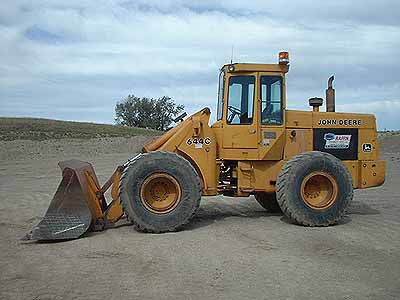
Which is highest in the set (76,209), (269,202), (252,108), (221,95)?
(221,95)

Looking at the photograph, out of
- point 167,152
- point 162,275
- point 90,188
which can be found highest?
point 167,152

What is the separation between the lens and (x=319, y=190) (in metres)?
10.6

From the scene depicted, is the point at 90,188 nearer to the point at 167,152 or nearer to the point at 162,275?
the point at 167,152

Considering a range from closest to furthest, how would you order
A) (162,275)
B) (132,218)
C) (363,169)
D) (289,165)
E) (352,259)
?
(162,275) → (352,259) → (132,218) → (289,165) → (363,169)

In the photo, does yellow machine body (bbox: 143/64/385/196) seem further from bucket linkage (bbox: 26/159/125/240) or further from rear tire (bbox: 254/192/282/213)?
bucket linkage (bbox: 26/159/125/240)

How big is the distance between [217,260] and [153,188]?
9.15 ft

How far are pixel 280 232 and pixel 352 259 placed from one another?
2.10 meters

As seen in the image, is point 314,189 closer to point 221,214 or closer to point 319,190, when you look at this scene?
point 319,190

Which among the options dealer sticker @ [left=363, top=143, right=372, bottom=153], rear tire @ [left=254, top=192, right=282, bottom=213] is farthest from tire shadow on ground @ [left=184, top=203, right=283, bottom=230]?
A: dealer sticker @ [left=363, top=143, right=372, bottom=153]

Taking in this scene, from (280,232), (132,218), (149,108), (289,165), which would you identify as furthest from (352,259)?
(149,108)

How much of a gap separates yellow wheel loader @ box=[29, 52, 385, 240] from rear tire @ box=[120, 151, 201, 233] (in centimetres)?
2

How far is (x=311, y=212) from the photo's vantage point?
1023 cm

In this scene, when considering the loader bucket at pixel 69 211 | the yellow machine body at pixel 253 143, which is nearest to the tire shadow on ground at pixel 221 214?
the yellow machine body at pixel 253 143

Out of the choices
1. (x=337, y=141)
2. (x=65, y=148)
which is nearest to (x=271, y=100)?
(x=337, y=141)
